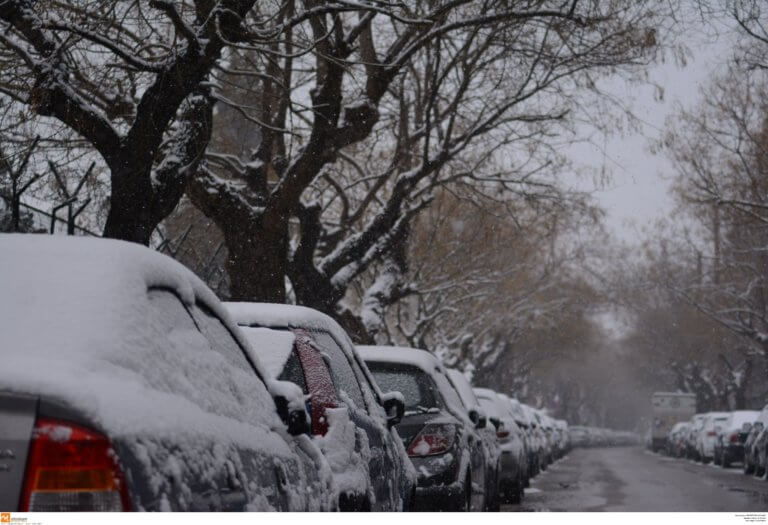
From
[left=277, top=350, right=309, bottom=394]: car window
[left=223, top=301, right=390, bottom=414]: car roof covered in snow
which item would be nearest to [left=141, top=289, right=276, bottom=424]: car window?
[left=277, top=350, right=309, bottom=394]: car window

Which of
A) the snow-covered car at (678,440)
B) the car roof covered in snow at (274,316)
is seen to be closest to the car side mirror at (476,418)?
the car roof covered in snow at (274,316)

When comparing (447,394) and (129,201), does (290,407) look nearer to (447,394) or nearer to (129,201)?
(447,394)

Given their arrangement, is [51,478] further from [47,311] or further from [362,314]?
[362,314]

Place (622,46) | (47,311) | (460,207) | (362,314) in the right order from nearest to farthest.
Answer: (47,311) < (622,46) < (362,314) < (460,207)

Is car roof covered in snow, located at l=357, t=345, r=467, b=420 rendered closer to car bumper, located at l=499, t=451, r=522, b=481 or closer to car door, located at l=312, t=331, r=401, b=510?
car door, located at l=312, t=331, r=401, b=510

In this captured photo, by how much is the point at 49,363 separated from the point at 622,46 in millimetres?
14841

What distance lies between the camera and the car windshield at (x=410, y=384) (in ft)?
32.5

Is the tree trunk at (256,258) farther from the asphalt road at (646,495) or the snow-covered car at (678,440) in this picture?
the snow-covered car at (678,440)

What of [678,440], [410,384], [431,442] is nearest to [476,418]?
[410,384]

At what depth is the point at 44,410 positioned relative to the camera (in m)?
2.78

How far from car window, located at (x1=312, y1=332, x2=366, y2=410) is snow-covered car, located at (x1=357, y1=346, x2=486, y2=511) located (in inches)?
110

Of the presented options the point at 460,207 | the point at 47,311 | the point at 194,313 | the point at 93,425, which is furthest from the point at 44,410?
the point at 460,207

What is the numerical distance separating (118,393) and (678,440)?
151ft

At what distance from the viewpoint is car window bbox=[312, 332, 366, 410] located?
6.39m
